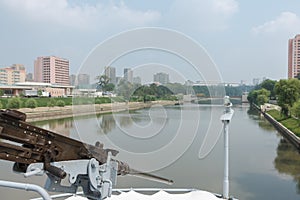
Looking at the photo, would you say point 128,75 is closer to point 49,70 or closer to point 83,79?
point 83,79

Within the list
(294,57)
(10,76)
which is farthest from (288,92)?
(10,76)

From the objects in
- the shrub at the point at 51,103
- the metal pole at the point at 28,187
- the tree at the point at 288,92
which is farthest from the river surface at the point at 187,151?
the shrub at the point at 51,103

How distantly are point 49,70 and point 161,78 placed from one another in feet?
143

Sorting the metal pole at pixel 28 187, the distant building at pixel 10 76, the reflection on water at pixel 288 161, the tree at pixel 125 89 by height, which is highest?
the distant building at pixel 10 76

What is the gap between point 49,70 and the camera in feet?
149

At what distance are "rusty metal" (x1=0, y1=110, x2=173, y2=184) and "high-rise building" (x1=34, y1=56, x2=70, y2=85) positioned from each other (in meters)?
38.1

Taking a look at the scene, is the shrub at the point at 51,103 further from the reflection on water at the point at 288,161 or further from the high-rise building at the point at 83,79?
the high-rise building at the point at 83,79

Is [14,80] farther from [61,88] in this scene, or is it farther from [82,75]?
[82,75]

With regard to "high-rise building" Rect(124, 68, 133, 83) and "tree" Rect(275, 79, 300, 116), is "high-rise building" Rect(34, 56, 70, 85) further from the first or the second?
"high-rise building" Rect(124, 68, 133, 83)

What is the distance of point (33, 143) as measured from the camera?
167 centimetres

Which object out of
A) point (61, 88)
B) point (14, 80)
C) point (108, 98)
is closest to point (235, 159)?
point (108, 98)

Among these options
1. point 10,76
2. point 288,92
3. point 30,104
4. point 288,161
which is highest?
point 10,76

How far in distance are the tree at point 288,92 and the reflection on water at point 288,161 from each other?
5.65 meters

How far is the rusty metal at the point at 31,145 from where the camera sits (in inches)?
61.7
